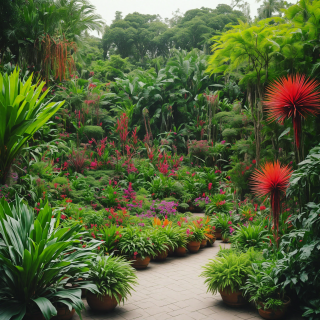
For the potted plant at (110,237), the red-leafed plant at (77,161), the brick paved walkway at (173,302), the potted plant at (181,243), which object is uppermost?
the red-leafed plant at (77,161)

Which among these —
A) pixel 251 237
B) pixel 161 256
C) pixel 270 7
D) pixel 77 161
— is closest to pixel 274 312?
pixel 251 237

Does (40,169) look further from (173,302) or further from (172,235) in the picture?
(173,302)

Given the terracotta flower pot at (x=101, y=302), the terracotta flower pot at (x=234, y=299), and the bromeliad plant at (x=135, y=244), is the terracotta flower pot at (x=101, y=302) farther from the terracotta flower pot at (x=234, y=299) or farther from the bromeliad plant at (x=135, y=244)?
the terracotta flower pot at (x=234, y=299)

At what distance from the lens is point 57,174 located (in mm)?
7398

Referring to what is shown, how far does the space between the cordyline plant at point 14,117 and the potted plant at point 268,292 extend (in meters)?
3.38

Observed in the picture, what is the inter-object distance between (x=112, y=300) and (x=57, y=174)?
458 cm

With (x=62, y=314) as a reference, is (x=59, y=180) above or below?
above

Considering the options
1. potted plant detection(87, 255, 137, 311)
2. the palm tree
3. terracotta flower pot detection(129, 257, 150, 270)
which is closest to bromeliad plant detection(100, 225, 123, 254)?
terracotta flower pot detection(129, 257, 150, 270)

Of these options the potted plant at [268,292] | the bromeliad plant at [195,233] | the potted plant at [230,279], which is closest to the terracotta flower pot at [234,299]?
the potted plant at [230,279]

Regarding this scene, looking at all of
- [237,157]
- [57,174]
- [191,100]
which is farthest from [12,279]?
[191,100]

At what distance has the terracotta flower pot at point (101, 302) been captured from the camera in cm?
339

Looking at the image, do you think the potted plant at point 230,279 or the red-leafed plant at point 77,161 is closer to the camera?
the potted plant at point 230,279

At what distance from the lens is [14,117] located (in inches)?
168

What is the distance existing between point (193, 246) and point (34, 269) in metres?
3.41
